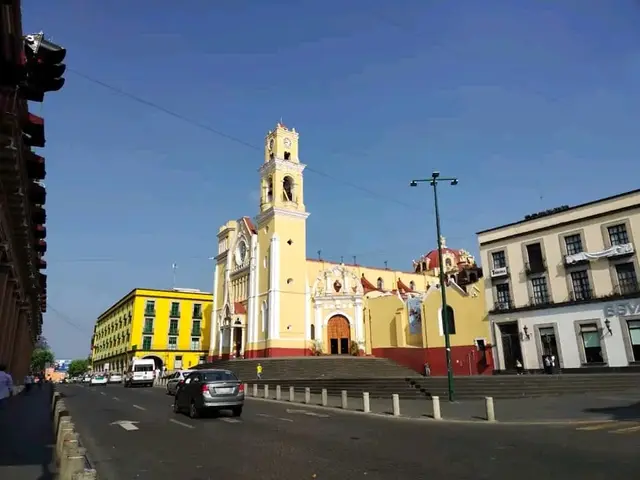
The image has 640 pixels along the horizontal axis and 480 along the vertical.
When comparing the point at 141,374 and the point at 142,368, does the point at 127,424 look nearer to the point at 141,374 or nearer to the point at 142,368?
the point at 141,374

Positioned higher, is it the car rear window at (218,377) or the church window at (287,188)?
the church window at (287,188)

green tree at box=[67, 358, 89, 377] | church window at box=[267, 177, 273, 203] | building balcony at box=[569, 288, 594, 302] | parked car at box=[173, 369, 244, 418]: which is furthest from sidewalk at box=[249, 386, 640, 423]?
green tree at box=[67, 358, 89, 377]

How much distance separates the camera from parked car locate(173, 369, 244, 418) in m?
15.4

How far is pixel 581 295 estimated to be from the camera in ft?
103

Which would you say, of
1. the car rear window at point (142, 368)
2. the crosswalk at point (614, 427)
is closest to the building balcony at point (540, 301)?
the crosswalk at point (614, 427)

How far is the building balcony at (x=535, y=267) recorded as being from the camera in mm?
33406

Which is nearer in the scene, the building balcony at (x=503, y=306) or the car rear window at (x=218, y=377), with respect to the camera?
the car rear window at (x=218, y=377)

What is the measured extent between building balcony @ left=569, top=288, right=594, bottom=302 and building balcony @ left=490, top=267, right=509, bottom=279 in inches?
192

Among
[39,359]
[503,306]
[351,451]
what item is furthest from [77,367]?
[351,451]

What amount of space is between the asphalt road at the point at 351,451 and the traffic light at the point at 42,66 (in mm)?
5876

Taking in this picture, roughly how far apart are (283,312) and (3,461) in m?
41.1

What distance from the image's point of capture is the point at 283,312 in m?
49.5

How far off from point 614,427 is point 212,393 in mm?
11806

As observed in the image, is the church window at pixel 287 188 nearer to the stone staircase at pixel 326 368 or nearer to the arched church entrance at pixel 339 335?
the arched church entrance at pixel 339 335
